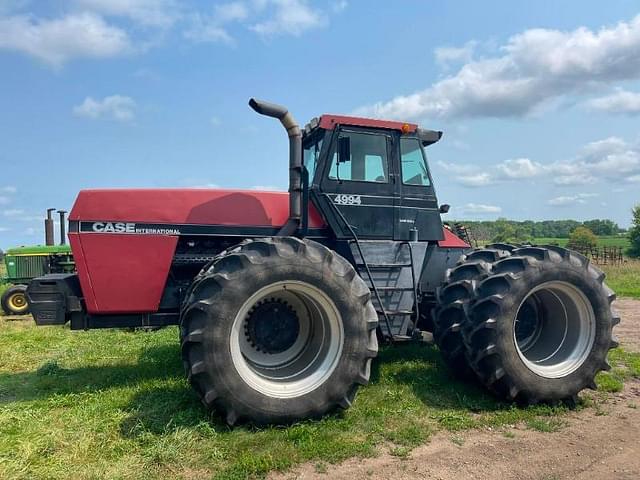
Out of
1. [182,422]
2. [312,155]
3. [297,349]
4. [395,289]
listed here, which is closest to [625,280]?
[395,289]

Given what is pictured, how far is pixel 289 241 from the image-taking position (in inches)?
196

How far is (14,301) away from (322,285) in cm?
1315

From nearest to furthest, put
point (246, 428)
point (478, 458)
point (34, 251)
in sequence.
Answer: point (478, 458) < point (246, 428) < point (34, 251)

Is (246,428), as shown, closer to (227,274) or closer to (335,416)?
(335,416)

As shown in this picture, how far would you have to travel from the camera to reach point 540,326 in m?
6.16

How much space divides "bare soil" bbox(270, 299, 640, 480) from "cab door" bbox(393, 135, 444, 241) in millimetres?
2560

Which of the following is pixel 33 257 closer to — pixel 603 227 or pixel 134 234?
pixel 134 234

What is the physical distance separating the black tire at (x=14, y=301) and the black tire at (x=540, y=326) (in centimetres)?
1356

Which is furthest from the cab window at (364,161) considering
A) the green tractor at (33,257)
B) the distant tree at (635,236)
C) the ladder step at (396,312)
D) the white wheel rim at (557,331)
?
the distant tree at (635,236)

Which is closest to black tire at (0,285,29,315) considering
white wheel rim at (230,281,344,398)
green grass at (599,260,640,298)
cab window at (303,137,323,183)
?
cab window at (303,137,323,183)

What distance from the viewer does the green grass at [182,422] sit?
12.9 feet

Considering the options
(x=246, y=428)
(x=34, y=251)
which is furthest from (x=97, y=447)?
(x=34, y=251)

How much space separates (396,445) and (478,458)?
2.21ft

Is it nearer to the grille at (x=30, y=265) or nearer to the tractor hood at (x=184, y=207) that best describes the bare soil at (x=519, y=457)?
the tractor hood at (x=184, y=207)
